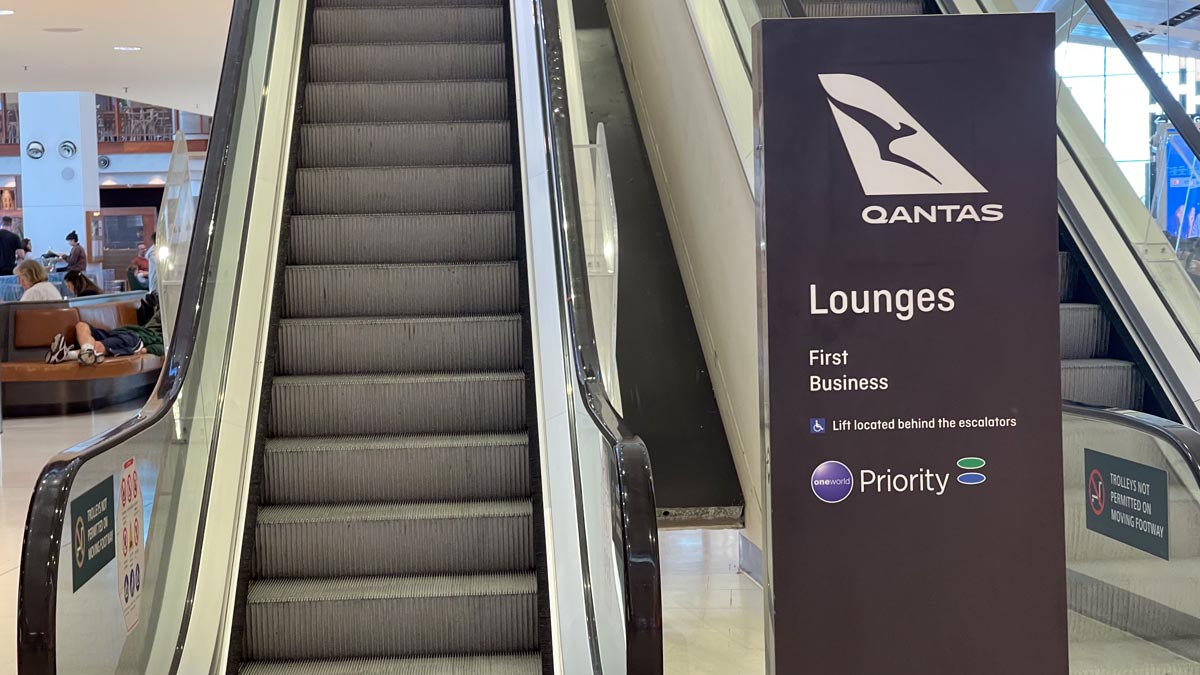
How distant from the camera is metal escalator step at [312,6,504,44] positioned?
6.51 m

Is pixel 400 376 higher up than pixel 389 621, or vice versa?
pixel 400 376

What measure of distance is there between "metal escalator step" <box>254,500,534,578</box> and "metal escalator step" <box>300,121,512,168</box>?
2.20m

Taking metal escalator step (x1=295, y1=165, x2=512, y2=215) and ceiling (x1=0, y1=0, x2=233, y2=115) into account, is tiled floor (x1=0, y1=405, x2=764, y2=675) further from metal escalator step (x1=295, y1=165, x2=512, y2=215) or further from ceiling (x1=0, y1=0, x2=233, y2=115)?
ceiling (x1=0, y1=0, x2=233, y2=115)

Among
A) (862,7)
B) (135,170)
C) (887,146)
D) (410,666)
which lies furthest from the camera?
(135,170)

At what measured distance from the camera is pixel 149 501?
3018 mm

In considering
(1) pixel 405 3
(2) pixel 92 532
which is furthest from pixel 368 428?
(1) pixel 405 3

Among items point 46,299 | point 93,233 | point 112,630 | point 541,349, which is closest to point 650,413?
point 541,349

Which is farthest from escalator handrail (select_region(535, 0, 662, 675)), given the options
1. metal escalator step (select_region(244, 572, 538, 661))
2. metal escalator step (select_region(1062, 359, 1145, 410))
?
metal escalator step (select_region(1062, 359, 1145, 410))

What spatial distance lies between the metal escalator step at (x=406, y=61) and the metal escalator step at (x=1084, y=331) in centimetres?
325

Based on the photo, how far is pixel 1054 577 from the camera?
211cm

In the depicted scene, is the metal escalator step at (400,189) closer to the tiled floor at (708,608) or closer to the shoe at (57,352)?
the tiled floor at (708,608)

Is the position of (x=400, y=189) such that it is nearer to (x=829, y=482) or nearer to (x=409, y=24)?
(x=409, y=24)

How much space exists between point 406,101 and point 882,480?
4.49 meters

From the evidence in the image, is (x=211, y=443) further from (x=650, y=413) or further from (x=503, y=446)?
(x=650, y=413)
